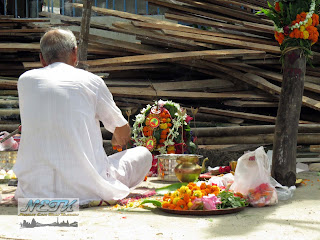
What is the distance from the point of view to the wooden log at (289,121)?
556cm

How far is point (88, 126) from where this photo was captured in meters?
4.45

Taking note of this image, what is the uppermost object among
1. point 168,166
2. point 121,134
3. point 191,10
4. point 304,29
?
point 191,10

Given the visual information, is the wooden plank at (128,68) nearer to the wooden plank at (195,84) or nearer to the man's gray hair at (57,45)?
the wooden plank at (195,84)

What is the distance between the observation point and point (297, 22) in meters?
5.41

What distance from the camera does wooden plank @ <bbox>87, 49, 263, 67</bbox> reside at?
8402 mm

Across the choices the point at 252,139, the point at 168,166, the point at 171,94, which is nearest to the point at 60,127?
the point at 168,166

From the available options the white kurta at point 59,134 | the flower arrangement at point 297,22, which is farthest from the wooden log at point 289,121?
the white kurta at point 59,134

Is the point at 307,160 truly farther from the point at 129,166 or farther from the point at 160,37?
the point at 129,166

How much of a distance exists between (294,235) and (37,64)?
6.13 meters

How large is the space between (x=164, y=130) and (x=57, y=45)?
2.64 metres

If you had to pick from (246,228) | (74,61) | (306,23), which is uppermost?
(306,23)

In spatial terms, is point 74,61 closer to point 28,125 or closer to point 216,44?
point 28,125

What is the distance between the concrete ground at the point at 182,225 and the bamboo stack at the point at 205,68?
3950 mm

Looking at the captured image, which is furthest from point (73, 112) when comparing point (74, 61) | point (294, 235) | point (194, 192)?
point (294, 235)
